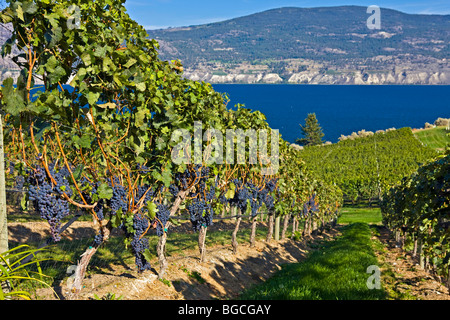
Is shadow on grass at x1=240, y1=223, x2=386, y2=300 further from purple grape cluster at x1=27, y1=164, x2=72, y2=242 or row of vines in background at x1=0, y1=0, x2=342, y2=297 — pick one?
purple grape cluster at x1=27, y1=164, x2=72, y2=242

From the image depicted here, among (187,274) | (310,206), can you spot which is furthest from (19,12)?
(310,206)

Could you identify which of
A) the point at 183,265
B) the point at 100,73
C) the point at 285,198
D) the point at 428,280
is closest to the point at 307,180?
the point at 285,198

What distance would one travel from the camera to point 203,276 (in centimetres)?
1221

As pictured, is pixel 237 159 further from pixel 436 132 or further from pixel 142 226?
pixel 436 132

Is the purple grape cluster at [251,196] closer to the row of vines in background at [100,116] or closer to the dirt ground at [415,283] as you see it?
the row of vines in background at [100,116]

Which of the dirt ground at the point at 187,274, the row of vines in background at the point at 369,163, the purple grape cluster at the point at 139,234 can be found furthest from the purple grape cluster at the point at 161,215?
the row of vines in background at the point at 369,163

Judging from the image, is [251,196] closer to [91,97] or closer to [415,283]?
[415,283]

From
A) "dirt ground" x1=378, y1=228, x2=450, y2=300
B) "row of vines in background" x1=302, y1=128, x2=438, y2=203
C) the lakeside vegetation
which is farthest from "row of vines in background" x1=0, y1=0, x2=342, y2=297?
the lakeside vegetation

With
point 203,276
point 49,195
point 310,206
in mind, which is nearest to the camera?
point 49,195

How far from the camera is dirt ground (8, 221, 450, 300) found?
360 inches

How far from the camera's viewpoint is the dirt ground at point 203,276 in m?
9.16

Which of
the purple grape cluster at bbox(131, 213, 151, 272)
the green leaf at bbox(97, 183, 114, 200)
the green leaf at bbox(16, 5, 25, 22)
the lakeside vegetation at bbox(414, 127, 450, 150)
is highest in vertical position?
the lakeside vegetation at bbox(414, 127, 450, 150)

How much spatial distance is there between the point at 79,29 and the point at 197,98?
4762 mm

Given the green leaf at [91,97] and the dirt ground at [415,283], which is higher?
the green leaf at [91,97]
